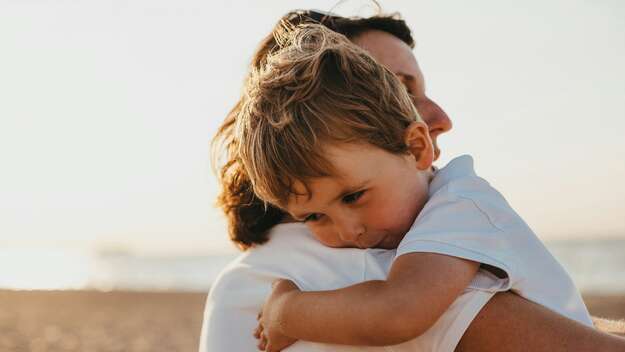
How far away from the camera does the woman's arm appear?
177 centimetres

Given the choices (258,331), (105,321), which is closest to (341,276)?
(258,331)

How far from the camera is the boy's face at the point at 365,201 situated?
2.22 metres

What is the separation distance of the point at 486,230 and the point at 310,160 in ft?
1.71

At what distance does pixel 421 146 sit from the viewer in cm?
238

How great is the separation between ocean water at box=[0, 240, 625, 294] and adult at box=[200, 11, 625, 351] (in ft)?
62.6

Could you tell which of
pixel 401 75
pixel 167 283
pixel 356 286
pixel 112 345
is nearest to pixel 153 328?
pixel 112 345

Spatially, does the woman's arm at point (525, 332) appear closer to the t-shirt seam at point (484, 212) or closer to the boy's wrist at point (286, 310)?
the t-shirt seam at point (484, 212)

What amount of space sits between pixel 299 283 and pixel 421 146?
0.56 meters

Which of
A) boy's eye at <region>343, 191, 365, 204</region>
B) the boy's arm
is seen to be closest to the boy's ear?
boy's eye at <region>343, 191, 365, 204</region>

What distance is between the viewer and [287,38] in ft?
8.99

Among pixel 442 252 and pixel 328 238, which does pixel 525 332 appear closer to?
pixel 442 252

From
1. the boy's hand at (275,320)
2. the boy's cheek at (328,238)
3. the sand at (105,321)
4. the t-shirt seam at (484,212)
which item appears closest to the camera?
the t-shirt seam at (484,212)

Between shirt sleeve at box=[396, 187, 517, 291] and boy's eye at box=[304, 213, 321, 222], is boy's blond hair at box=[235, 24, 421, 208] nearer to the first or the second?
boy's eye at box=[304, 213, 321, 222]

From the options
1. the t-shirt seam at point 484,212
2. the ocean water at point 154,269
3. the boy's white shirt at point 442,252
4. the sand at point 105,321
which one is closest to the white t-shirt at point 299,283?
the boy's white shirt at point 442,252
